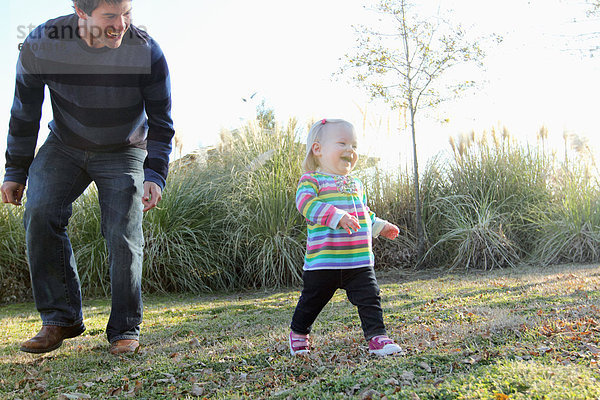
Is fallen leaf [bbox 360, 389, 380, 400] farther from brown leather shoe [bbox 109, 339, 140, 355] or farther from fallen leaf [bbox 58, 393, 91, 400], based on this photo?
brown leather shoe [bbox 109, 339, 140, 355]

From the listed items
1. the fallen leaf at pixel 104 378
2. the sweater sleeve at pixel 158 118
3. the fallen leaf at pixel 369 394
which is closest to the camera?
the fallen leaf at pixel 369 394

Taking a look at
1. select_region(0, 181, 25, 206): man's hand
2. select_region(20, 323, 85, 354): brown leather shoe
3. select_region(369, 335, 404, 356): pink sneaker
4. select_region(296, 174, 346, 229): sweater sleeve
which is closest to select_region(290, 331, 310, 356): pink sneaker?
select_region(369, 335, 404, 356): pink sneaker

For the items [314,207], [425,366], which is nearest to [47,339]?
[314,207]

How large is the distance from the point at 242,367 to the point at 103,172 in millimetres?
1267

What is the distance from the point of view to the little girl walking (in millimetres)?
2393

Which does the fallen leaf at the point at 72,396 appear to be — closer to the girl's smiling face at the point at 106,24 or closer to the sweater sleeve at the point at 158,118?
the sweater sleeve at the point at 158,118

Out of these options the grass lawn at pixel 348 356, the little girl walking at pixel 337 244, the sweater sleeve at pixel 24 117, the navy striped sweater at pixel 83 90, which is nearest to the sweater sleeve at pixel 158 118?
the navy striped sweater at pixel 83 90

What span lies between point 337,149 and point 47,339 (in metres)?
1.77

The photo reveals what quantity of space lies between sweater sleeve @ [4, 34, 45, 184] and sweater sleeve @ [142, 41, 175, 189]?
566 millimetres

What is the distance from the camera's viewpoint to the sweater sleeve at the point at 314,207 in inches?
93.3

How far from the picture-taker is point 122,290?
265 cm

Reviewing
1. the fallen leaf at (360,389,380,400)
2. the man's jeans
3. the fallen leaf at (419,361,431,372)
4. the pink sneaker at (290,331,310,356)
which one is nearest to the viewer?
the fallen leaf at (360,389,380,400)

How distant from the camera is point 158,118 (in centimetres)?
286

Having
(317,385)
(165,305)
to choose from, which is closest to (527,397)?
(317,385)
